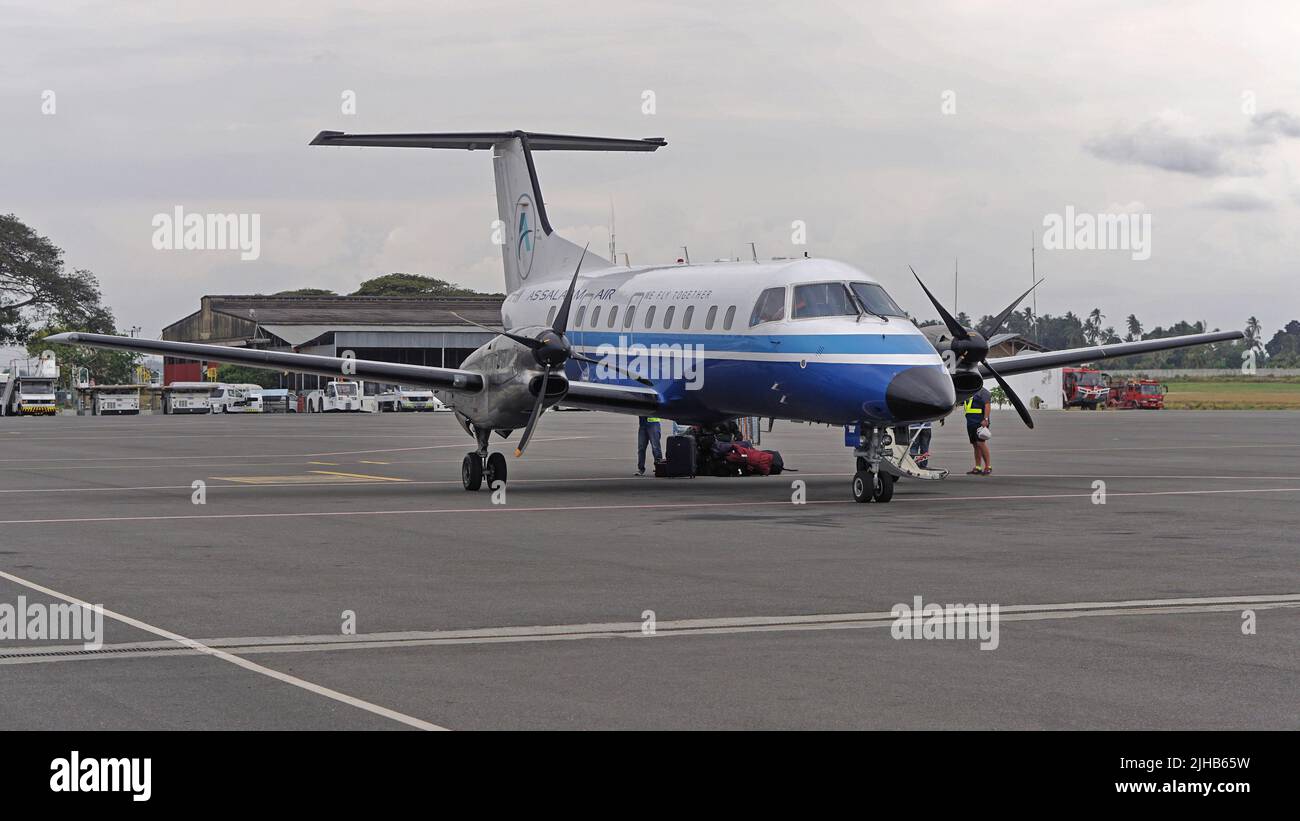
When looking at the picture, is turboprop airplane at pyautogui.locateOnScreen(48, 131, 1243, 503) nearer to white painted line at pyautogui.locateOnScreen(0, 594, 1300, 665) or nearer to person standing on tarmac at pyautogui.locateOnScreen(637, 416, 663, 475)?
person standing on tarmac at pyautogui.locateOnScreen(637, 416, 663, 475)

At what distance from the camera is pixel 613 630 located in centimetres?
1019

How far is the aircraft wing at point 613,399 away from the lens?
2330 centimetres

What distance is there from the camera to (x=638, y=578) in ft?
42.3

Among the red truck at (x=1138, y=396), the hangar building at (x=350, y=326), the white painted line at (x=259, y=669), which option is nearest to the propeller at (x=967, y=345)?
the white painted line at (x=259, y=669)

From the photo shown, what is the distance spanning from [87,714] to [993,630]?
5929 millimetres

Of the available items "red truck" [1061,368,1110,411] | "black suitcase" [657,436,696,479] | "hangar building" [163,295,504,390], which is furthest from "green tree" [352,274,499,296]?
"black suitcase" [657,436,696,479]

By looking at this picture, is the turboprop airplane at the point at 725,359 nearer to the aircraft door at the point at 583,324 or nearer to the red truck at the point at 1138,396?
the aircraft door at the point at 583,324

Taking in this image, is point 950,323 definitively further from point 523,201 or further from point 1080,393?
point 1080,393

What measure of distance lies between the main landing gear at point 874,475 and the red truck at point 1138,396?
67996 mm

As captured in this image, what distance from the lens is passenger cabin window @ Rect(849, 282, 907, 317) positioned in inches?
846

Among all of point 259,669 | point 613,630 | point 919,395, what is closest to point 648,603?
point 613,630

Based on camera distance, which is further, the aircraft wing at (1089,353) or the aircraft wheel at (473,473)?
the aircraft wing at (1089,353)
